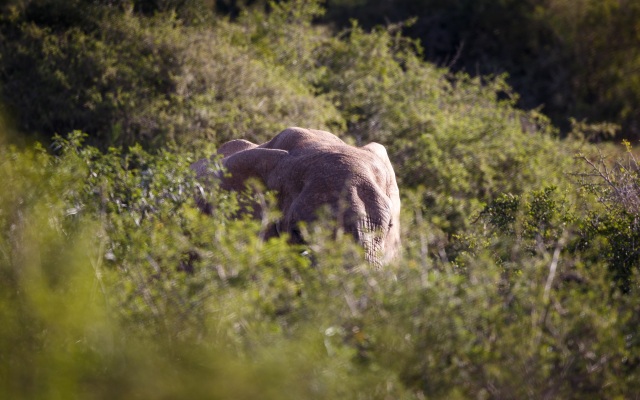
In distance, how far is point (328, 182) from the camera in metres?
6.43

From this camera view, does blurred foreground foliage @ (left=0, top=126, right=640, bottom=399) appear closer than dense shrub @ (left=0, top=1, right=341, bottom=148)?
Yes

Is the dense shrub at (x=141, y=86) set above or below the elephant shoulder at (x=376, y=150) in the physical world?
below

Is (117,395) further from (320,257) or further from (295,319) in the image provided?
(320,257)

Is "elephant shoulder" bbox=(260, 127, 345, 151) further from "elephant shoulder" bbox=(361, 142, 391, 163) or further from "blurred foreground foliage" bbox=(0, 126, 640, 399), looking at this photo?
"blurred foreground foliage" bbox=(0, 126, 640, 399)

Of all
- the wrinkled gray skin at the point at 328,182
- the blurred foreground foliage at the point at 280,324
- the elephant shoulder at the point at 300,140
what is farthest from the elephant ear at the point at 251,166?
the blurred foreground foliage at the point at 280,324

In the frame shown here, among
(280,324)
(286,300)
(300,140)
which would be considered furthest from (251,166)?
(280,324)

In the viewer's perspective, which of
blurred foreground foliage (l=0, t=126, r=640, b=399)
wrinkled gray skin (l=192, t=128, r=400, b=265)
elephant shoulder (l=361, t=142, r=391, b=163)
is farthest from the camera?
elephant shoulder (l=361, t=142, r=391, b=163)

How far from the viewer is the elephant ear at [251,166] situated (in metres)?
7.26

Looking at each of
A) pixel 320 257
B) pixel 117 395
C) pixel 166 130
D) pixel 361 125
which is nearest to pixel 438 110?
pixel 361 125

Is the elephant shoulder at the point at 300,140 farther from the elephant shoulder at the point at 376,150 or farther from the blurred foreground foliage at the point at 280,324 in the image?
the blurred foreground foliage at the point at 280,324

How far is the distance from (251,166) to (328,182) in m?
1.10

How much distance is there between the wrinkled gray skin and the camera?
603 cm

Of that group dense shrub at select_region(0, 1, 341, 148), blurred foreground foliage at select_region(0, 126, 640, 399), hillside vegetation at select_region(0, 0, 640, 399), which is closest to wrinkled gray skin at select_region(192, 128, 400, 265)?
hillside vegetation at select_region(0, 0, 640, 399)

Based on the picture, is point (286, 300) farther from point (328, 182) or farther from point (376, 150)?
point (376, 150)
